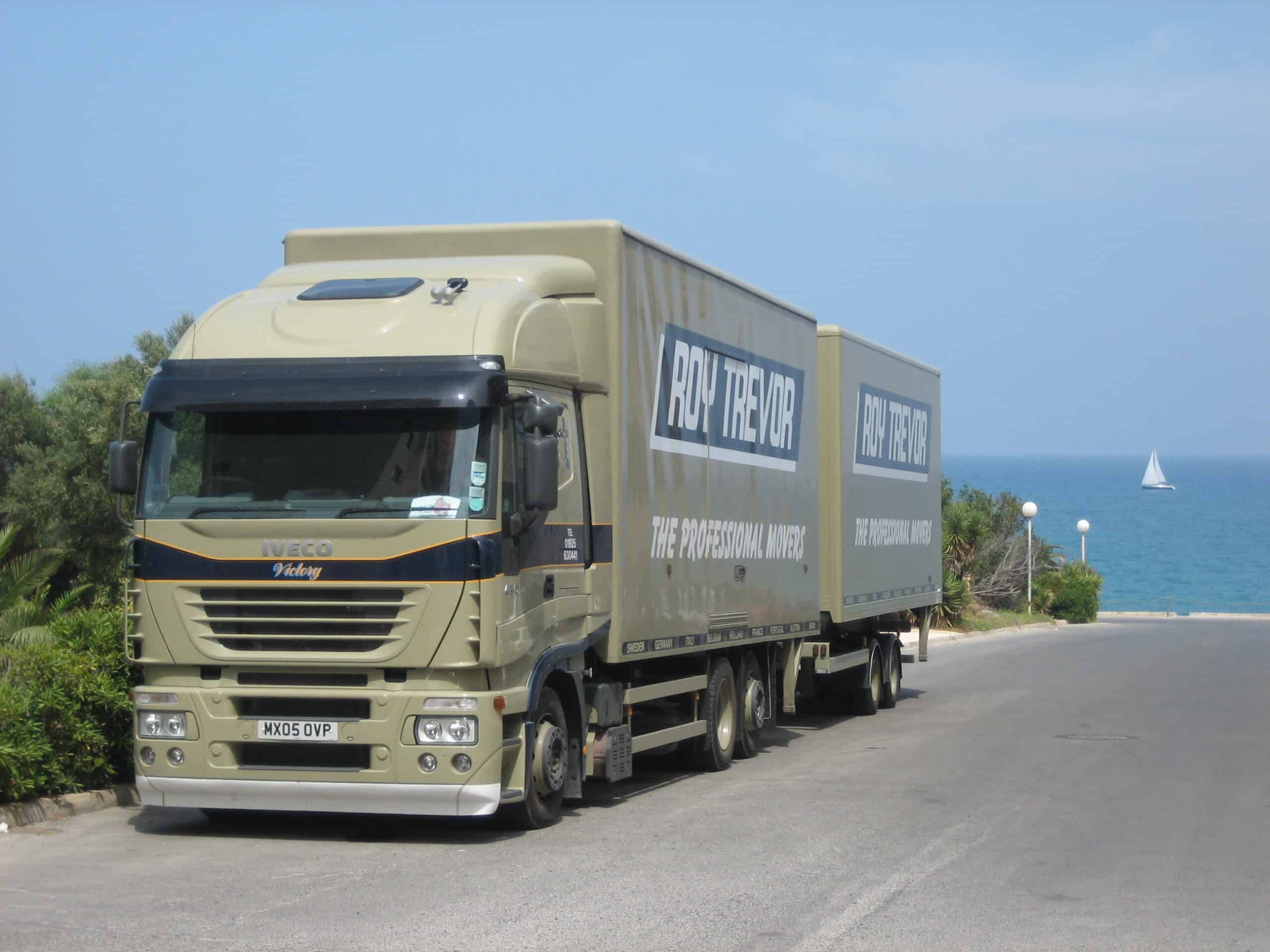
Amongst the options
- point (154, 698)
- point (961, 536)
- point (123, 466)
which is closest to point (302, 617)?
point (154, 698)

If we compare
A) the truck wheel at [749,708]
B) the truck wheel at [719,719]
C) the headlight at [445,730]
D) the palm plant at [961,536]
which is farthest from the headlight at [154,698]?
the palm plant at [961,536]

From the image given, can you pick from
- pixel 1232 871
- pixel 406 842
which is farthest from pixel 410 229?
pixel 1232 871

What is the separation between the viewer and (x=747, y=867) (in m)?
9.21

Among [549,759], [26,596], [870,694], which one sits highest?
[26,596]

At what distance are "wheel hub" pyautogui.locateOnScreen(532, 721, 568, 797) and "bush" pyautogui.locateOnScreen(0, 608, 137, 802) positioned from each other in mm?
3233

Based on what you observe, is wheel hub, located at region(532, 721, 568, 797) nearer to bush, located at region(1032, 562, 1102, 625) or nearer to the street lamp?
the street lamp

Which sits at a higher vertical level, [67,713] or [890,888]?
[67,713]

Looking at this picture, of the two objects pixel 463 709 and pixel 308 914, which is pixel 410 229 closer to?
pixel 463 709

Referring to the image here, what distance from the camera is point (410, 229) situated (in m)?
11.8

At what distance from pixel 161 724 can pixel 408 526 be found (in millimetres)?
2089

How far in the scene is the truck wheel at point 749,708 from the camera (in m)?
14.9

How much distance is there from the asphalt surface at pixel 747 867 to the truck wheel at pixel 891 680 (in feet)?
17.0

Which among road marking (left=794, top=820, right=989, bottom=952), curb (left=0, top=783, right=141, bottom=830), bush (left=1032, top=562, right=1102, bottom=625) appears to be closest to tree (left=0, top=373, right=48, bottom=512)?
curb (left=0, top=783, right=141, bottom=830)

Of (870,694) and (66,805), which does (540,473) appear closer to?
(66,805)
